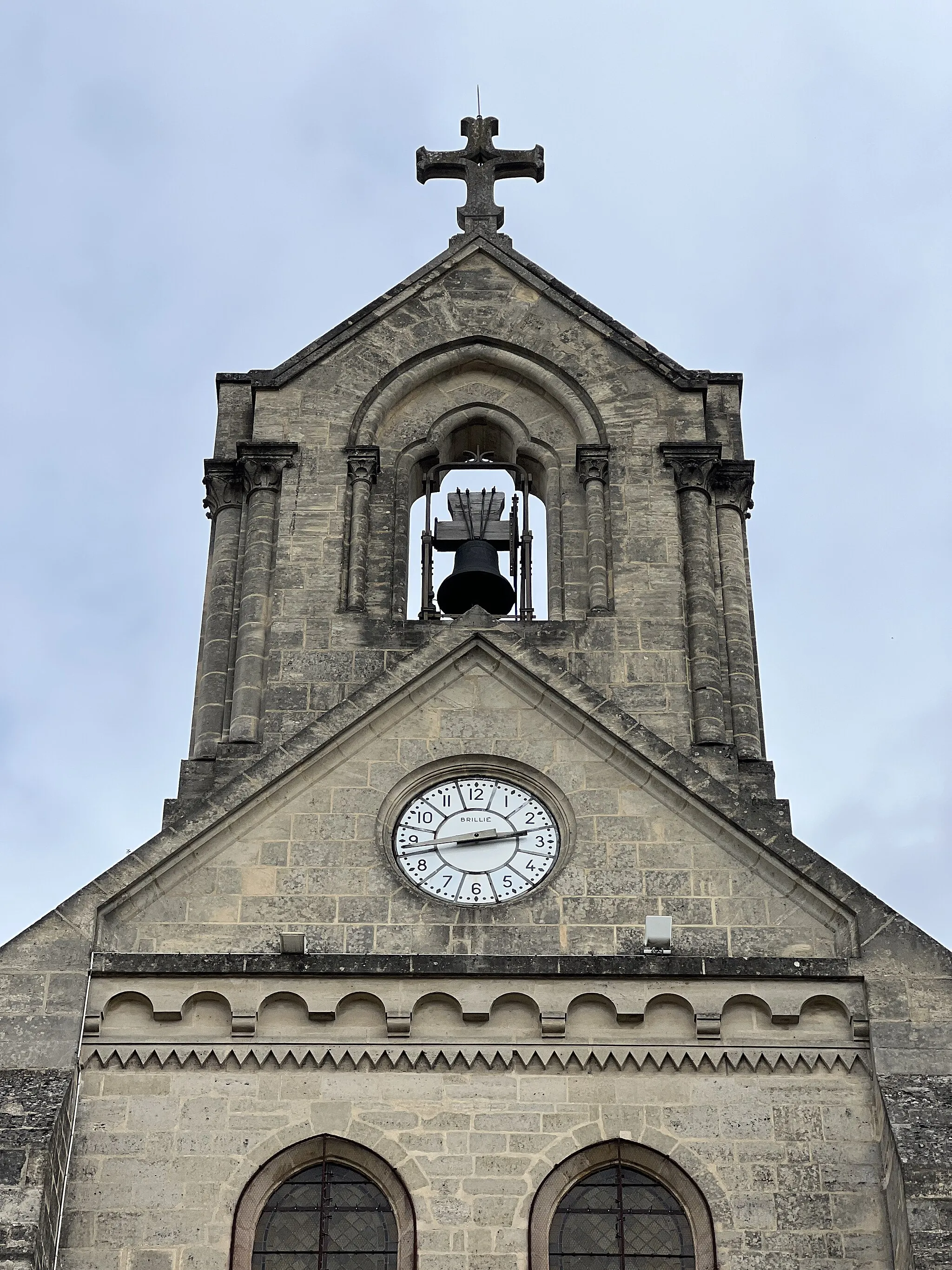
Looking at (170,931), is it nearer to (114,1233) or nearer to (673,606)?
(114,1233)

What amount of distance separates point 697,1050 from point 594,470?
30.3 ft

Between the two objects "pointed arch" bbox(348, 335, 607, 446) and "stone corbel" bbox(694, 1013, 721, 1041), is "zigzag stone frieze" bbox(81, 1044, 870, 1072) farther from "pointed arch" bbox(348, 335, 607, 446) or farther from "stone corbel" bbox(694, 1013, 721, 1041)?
"pointed arch" bbox(348, 335, 607, 446)

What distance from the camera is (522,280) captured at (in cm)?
3431

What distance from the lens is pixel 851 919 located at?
26.2 metres

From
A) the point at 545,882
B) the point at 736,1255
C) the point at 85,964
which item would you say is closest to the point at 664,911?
the point at 545,882

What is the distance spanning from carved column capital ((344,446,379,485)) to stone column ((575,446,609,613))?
2.49 m

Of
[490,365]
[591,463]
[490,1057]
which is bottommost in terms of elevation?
[490,1057]

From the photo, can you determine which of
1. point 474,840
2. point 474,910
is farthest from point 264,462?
point 474,910

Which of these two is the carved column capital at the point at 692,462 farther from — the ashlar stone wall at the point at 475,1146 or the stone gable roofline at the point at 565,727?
the ashlar stone wall at the point at 475,1146

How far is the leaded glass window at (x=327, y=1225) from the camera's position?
955 inches

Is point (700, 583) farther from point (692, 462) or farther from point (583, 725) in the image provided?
point (583, 725)

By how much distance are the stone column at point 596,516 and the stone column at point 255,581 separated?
3591 mm

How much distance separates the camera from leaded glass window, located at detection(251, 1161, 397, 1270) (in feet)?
79.6

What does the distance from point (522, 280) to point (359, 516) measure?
4.58 metres
